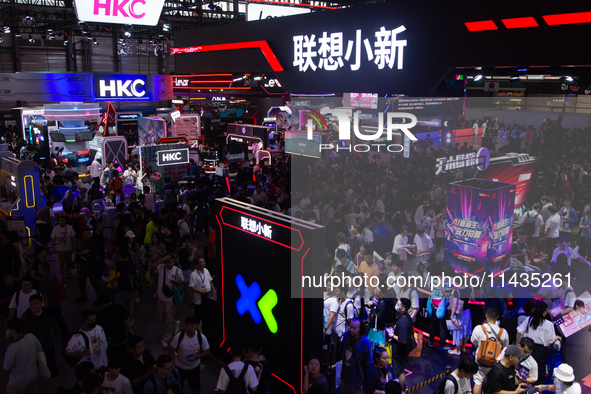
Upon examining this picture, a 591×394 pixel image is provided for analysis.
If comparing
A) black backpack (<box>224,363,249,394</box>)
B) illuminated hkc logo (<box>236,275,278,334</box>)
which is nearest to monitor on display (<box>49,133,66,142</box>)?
illuminated hkc logo (<box>236,275,278,334</box>)

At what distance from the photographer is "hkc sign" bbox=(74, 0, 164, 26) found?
1102 centimetres

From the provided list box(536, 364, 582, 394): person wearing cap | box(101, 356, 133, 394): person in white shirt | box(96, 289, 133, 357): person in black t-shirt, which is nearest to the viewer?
box(101, 356, 133, 394): person in white shirt

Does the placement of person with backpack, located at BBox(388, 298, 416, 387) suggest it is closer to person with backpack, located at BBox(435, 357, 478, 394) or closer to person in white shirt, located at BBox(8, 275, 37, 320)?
person with backpack, located at BBox(435, 357, 478, 394)

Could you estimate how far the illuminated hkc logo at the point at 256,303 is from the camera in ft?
17.2

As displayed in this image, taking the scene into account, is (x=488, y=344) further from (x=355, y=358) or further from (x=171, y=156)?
(x=171, y=156)

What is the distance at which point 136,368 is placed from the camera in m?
4.56

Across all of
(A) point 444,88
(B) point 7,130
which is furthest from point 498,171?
(B) point 7,130

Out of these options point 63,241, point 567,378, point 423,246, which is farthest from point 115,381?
point 423,246

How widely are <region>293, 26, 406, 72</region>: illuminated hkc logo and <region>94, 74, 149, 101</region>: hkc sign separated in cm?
503

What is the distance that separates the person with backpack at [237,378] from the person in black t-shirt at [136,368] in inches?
30.1

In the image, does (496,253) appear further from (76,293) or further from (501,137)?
(501,137)

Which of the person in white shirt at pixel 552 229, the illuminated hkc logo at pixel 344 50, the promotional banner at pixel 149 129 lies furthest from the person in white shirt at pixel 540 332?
the promotional banner at pixel 149 129

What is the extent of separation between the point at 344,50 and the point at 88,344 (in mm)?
6963

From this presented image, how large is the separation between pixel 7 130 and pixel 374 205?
2393 centimetres
